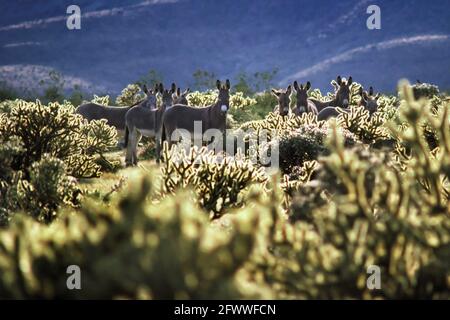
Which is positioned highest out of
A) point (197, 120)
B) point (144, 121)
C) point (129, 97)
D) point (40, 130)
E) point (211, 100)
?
point (129, 97)

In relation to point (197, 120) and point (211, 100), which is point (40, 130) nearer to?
point (197, 120)

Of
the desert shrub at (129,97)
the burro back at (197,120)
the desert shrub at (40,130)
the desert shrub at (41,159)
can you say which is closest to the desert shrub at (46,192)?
the desert shrub at (41,159)

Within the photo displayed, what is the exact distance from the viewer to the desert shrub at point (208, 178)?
988 cm

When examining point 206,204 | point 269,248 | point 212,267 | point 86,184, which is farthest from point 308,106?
point 212,267

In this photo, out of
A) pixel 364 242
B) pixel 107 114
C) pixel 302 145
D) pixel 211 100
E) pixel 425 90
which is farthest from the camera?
pixel 425 90

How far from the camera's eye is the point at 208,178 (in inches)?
396

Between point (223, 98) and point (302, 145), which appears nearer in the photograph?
point (302, 145)

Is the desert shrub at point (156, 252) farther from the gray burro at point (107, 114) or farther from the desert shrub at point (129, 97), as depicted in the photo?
the desert shrub at point (129, 97)

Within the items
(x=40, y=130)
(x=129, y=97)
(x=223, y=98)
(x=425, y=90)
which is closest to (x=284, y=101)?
(x=223, y=98)

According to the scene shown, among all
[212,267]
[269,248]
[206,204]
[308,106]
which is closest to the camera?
→ [212,267]

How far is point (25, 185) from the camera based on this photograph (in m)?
10.3

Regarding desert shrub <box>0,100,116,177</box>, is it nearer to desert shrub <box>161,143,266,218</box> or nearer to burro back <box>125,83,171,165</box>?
desert shrub <box>161,143,266,218</box>
